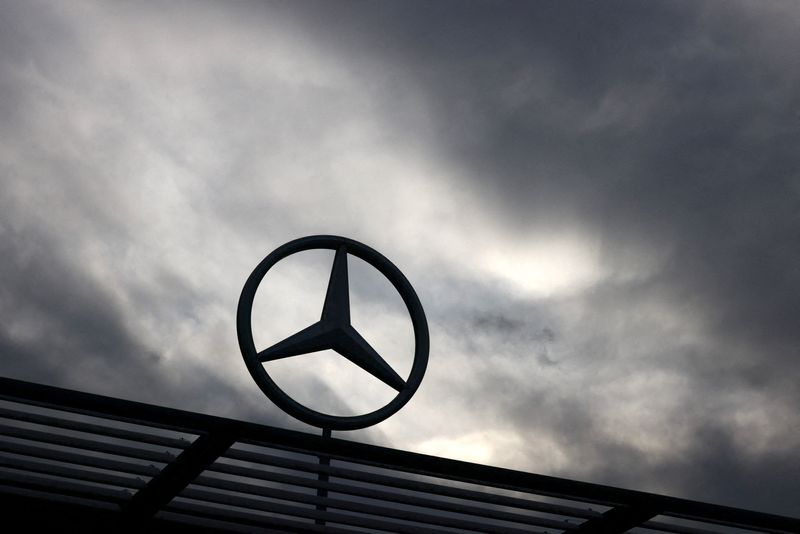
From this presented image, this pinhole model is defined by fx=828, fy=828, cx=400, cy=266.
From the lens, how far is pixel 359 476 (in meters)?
11.7

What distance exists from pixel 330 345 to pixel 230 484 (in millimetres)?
2921

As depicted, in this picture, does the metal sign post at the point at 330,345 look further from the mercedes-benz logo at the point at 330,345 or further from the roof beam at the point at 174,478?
the roof beam at the point at 174,478

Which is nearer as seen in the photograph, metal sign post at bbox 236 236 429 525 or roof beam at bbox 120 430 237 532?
roof beam at bbox 120 430 237 532

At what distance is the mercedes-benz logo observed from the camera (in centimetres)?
1325

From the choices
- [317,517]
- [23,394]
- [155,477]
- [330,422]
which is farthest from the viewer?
[330,422]

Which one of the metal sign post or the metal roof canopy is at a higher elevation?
the metal sign post

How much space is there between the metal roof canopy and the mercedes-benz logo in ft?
3.83

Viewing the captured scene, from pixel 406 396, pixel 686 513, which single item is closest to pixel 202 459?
pixel 406 396

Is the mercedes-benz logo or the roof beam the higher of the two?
the mercedes-benz logo

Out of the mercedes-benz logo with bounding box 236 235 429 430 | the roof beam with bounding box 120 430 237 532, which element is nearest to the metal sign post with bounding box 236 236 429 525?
the mercedes-benz logo with bounding box 236 235 429 430

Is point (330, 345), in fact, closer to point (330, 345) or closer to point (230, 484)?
point (330, 345)

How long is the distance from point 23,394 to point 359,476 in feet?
15.1

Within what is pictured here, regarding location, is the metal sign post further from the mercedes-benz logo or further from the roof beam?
the roof beam

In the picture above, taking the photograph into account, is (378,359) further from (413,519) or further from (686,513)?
(686,513)
